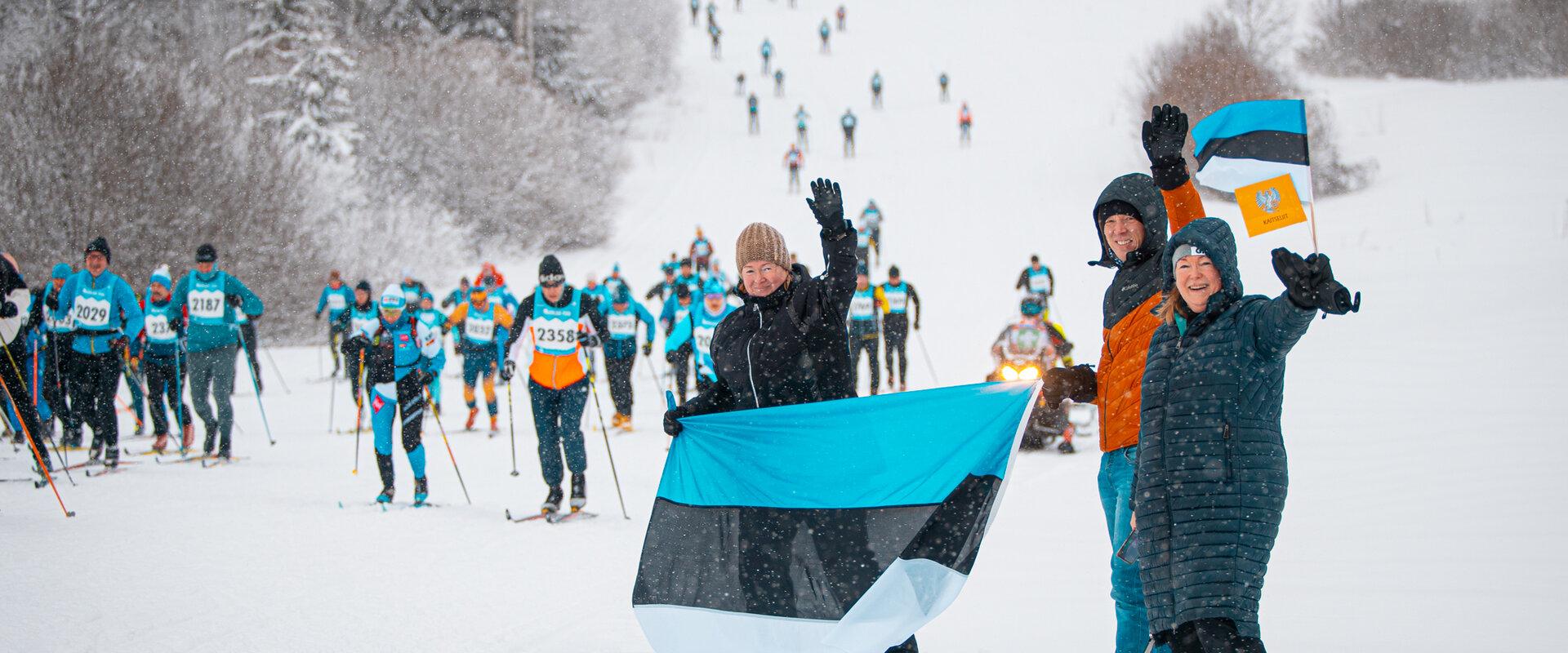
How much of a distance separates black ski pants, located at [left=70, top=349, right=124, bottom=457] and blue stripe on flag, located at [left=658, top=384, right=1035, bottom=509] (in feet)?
27.1

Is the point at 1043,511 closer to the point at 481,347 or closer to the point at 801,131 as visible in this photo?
the point at 481,347

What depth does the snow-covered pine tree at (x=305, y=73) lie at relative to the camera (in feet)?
104

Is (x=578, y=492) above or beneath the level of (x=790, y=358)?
beneath

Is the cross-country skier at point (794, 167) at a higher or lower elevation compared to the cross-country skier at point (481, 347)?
higher

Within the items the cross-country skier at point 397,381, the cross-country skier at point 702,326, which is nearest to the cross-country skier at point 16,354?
the cross-country skier at point 397,381

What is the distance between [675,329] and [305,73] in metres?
24.6

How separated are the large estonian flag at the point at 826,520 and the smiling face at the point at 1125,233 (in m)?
0.69

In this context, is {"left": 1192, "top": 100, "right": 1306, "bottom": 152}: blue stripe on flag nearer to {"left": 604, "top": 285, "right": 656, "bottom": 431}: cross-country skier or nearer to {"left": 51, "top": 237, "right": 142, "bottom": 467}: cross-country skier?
{"left": 604, "top": 285, "right": 656, "bottom": 431}: cross-country skier

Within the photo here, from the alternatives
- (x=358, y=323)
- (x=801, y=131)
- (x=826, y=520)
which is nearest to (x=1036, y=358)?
(x=826, y=520)

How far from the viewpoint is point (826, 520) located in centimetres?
440

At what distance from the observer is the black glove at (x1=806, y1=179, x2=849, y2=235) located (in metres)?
4.20

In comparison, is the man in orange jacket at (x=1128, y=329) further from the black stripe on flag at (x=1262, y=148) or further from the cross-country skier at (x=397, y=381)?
the cross-country skier at (x=397, y=381)

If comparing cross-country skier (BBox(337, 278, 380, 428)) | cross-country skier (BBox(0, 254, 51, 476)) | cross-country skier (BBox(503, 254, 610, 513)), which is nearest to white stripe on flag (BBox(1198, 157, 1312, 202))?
cross-country skier (BBox(503, 254, 610, 513))

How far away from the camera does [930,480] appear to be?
428 cm
